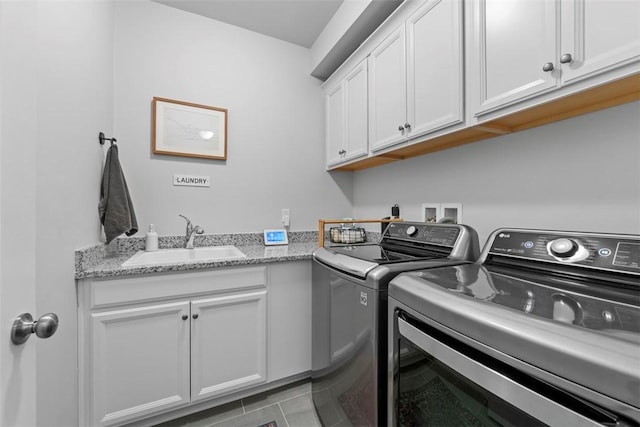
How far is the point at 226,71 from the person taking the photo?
2098 mm

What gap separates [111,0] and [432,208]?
2.51 meters

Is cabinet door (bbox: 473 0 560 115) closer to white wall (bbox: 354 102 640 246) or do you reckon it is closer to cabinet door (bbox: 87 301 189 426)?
white wall (bbox: 354 102 640 246)

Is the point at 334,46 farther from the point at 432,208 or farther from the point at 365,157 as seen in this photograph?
the point at 432,208

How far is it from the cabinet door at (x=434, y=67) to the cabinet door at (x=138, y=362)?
1624 millimetres

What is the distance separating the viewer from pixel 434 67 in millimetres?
1296

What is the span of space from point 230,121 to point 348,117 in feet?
3.12

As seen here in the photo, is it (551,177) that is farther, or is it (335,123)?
(335,123)

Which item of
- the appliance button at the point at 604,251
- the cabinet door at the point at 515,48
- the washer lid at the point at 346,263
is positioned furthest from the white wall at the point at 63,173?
the appliance button at the point at 604,251

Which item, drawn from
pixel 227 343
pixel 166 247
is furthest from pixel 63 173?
pixel 227 343

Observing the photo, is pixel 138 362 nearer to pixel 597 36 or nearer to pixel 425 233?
pixel 425 233

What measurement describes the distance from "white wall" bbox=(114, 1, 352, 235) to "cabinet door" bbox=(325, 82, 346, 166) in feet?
0.44

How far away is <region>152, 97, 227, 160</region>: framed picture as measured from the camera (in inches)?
73.6

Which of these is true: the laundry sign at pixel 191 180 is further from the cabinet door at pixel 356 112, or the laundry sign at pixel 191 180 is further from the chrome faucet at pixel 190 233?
the cabinet door at pixel 356 112

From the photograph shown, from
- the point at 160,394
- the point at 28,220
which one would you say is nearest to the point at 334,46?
the point at 28,220
